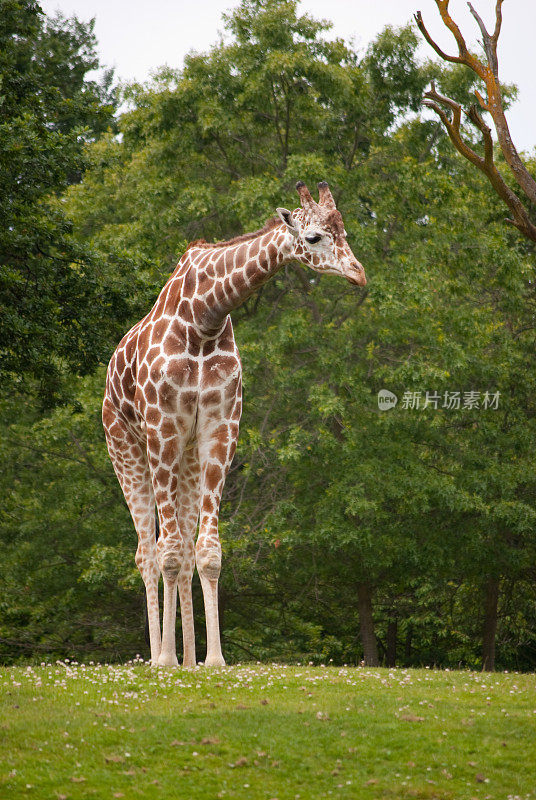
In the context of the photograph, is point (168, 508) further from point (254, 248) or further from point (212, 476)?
point (254, 248)

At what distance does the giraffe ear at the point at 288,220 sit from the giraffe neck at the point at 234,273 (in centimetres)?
8

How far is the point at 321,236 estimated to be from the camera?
32.9 feet

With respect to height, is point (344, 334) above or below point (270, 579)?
above

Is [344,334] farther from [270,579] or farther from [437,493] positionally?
[270,579]

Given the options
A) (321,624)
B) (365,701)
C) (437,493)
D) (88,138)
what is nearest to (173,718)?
(365,701)

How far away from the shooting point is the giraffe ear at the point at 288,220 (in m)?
10.2

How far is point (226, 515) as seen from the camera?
2050 centimetres

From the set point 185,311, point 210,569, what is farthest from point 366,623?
point 185,311

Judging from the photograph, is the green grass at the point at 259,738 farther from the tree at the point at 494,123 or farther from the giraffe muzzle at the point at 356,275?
the tree at the point at 494,123

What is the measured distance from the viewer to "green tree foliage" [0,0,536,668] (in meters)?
19.3

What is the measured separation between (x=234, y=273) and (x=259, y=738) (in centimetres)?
513

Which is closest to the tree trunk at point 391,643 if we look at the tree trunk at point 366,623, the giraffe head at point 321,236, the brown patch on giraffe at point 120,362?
the tree trunk at point 366,623

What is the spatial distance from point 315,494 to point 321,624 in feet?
20.2

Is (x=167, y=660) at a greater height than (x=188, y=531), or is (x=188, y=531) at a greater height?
(x=188, y=531)
